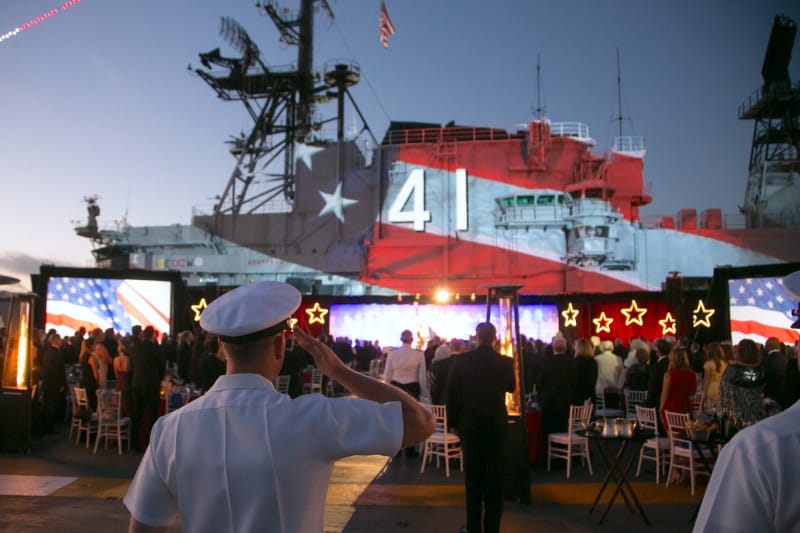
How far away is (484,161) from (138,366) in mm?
19187

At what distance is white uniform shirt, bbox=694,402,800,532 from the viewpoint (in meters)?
1.11

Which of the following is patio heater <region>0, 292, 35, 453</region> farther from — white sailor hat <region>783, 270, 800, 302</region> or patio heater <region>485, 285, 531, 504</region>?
white sailor hat <region>783, 270, 800, 302</region>

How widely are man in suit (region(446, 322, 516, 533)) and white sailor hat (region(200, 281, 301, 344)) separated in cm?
359

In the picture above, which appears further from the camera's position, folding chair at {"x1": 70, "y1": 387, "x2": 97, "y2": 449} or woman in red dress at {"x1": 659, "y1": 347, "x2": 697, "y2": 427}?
folding chair at {"x1": 70, "y1": 387, "x2": 97, "y2": 449}

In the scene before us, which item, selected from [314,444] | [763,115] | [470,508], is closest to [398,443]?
[314,444]

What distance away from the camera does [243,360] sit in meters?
1.49

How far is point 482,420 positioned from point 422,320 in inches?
592

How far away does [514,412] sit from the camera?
6.68 m

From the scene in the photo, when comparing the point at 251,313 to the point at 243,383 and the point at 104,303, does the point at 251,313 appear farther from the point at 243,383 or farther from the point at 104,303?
the point at 104,303

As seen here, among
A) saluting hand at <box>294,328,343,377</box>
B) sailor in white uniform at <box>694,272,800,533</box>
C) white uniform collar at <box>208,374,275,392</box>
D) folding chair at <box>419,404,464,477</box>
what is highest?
saluting hand at <box>294,328,343,377</box>

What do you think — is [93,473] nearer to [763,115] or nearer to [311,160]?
[311,160]

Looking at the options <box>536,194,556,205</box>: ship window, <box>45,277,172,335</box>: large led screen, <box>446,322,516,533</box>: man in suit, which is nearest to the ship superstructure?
<box>536,194,556,205</box>: ship window

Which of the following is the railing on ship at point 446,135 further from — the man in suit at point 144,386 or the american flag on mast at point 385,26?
the man in suit at point 144,386

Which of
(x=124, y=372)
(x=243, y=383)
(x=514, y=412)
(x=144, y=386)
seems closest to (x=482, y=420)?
(x=514, y=412)
